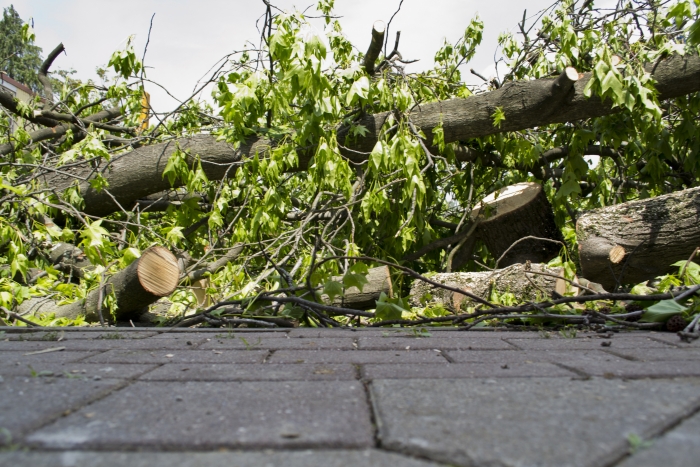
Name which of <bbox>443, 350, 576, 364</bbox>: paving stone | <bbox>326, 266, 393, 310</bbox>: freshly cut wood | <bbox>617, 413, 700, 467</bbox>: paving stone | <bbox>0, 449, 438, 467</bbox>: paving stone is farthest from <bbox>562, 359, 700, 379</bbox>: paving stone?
<bbox>326, 266, 393, 310</bbox>: freshly cut wood

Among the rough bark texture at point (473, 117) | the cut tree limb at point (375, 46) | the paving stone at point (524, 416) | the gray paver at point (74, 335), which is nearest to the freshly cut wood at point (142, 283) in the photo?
the gray paver at point (74, 335)

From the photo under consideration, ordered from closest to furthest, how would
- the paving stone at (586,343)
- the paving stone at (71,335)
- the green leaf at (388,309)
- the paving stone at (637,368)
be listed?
the paving stone at (637,368)
the paving stone at (586,343)
the paving stone at (71,335)
the green leaf at (388,309)

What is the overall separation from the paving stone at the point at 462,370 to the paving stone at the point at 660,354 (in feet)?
0.84

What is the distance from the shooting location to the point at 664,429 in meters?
0.73

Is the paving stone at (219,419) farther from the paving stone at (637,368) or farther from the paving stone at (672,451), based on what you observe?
the paving stone at (637,368)

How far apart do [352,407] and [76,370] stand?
700 mm

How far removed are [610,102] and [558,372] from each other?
346 centimetres

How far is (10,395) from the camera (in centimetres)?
94

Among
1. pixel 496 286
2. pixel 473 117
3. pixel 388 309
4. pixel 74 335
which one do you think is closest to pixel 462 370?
pixel 388 309

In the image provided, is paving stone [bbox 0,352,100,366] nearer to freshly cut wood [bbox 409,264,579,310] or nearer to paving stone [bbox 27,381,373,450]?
paving stone [bbox 27,381,373,450]

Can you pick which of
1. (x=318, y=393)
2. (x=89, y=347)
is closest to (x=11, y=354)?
(x=89, y=347)

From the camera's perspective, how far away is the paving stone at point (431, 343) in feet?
5.37

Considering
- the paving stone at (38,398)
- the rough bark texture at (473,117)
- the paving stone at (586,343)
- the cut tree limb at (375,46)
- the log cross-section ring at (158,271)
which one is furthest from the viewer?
the cut tree limb at (375,46)

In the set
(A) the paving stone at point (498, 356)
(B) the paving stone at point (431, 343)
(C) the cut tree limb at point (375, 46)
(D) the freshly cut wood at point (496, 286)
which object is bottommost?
(D) the freshly cut wood at point (496, 286)
